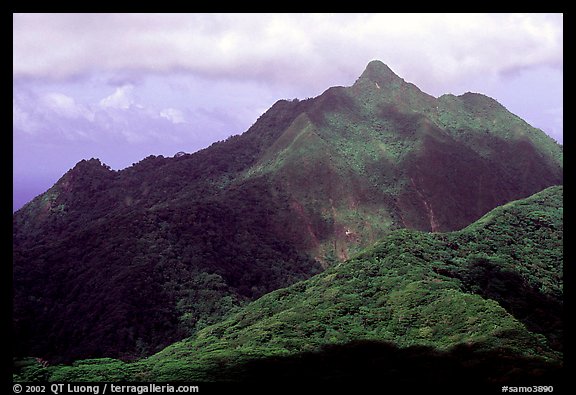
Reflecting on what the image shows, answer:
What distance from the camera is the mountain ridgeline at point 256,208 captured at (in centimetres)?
6506

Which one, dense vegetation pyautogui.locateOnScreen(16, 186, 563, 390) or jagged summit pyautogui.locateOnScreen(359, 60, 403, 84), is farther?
jagged summit pyautogui.locateOnScreen(359, 60, 403, 84)

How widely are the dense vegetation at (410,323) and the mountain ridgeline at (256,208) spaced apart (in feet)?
7.32

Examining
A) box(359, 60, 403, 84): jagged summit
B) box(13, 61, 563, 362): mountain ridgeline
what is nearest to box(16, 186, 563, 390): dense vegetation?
box(13, 61, 563, 362): mountain ridgeline

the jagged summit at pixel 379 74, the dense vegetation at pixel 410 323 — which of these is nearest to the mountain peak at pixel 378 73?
the jagged summit at pixel 379 74

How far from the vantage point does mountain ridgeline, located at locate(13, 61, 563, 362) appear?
213 feet

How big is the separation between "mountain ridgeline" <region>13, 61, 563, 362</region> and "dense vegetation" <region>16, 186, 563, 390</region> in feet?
7.32

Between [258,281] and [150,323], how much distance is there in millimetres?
18090

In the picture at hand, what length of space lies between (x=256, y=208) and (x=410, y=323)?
58.7m

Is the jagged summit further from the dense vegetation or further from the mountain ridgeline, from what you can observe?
the dense vegetation

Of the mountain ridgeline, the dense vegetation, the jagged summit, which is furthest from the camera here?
the jagged summit

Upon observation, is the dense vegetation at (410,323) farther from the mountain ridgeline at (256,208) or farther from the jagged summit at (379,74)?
the jagged summit at (379,74)

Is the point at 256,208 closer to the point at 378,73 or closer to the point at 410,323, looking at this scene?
the point at 410,323

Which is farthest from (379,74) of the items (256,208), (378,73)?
(256,208)

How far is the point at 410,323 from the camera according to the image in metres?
37.2
